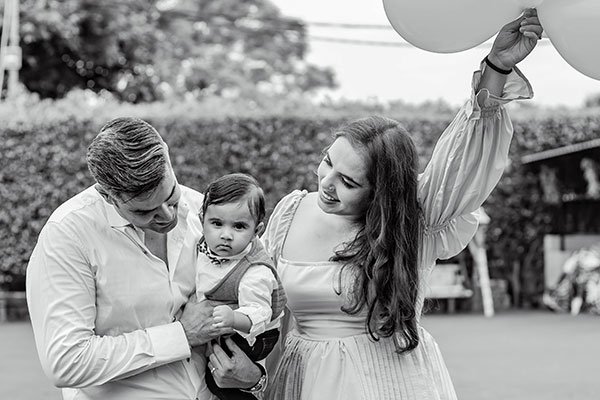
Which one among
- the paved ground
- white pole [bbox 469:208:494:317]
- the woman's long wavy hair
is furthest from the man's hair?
white pole [bbox 469:208:494:317]

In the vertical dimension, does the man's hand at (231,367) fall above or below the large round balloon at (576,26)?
below

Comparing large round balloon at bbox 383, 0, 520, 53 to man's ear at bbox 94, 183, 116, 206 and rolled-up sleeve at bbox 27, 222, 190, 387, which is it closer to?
man's ear at bbox 94, 183, 116, 206

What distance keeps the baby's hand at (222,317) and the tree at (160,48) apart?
1809 centimetres

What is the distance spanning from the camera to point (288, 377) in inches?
128

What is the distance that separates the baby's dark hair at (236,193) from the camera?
3.07 meters

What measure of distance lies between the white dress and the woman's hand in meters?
0.08

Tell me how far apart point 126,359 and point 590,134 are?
1215 centimetres

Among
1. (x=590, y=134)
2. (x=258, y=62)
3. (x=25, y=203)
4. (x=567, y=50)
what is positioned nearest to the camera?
(x=567, y=50)

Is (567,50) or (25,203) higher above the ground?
(567,50)

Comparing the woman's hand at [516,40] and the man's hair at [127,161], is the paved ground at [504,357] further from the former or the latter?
the man's hair at [127,161]

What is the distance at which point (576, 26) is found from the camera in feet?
9.54

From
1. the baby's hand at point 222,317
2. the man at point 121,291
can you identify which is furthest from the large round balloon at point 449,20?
the baby's hand at point 222,317

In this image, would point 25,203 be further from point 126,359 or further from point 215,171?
point 126,359

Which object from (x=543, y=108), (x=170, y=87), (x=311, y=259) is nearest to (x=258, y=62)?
(x=170, y=87)
